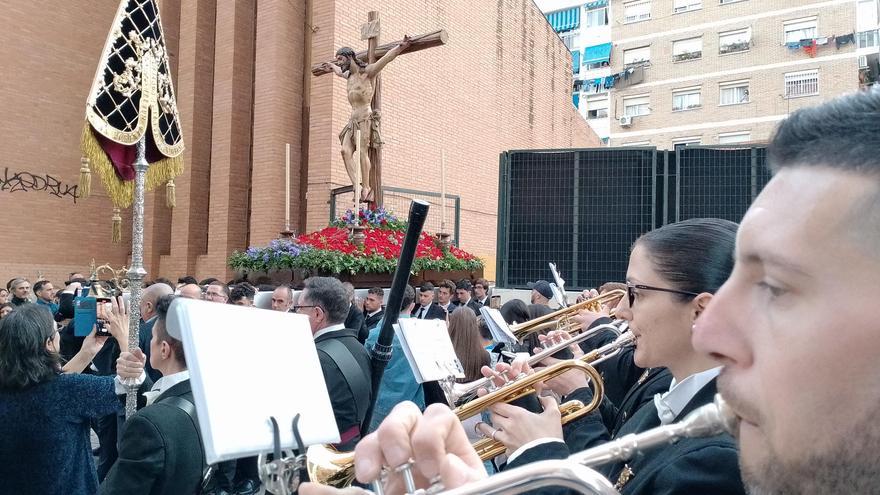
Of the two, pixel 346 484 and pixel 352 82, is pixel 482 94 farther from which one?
pixel 346 484

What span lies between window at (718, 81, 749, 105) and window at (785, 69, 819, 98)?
1762 mm

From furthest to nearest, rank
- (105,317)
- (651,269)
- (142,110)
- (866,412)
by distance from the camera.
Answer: (142,110) < (105,317) < (651,269) < (866,412)

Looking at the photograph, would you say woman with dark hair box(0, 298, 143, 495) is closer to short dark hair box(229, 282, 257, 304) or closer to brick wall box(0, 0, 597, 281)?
short dark hair box(229, 282, 257, 304)

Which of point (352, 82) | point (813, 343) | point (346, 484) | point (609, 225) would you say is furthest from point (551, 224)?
point (813, 343)

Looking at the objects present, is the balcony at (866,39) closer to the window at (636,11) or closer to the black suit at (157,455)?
the window at (636,11)

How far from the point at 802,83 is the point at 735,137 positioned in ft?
11.6

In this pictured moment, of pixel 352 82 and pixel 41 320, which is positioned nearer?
pixel 41 320

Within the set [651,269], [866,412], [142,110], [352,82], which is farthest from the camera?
[352,82]

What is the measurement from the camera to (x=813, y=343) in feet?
2.68

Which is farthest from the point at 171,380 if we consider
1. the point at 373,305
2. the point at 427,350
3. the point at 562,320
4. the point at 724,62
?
the point at 724,62

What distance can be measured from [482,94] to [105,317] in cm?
1583

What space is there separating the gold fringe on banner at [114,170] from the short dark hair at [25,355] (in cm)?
130

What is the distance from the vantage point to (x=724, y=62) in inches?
1252

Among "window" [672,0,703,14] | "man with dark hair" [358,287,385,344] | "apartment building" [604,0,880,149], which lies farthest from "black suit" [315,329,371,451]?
"window" [672,0,703,14]
